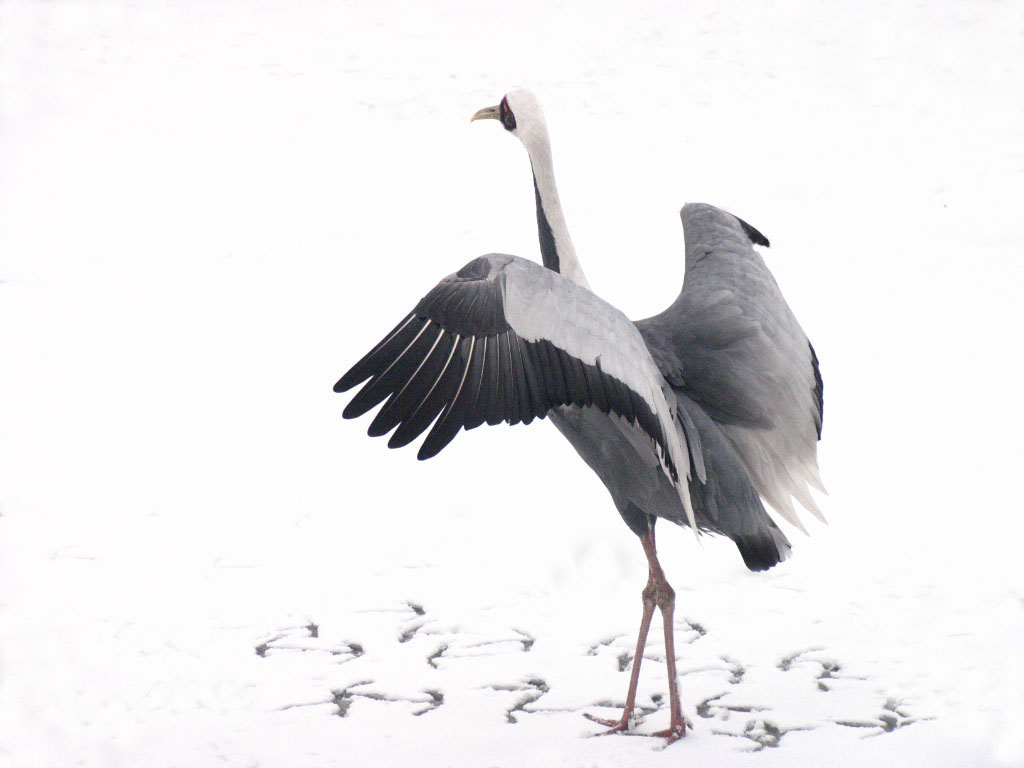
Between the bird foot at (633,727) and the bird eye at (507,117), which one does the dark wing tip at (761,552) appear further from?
the bird eye at (507,117)

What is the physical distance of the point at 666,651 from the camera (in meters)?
4.30

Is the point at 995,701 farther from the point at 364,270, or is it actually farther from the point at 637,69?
the point at 637,69

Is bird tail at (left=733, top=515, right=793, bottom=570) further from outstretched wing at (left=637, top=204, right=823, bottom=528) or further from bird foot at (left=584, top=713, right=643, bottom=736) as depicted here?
bird foot at (left=584, top=713, right=643, bottom=736)

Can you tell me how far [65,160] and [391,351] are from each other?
7906mm

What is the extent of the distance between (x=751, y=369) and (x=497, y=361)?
117 cm

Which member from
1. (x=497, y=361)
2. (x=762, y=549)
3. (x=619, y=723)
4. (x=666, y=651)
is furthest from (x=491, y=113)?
(x=619, y=723)

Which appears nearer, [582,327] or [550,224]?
[582,327]

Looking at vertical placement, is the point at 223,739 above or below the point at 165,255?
below

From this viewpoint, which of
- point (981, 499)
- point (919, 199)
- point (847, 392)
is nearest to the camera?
point (981, 499)

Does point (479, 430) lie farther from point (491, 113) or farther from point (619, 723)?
point (619, 723)

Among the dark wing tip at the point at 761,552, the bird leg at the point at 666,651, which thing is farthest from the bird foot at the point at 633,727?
the dark wing tip at the point at 761,552

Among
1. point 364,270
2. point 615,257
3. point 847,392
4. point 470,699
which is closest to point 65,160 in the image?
point 364,270

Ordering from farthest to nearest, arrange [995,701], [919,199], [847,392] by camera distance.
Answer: [919,199], [847,392], [995,701]

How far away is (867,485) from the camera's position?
21.4ft
